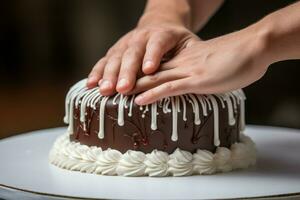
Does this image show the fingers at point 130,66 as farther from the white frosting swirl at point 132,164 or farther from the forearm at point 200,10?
the forearm at point 200,10

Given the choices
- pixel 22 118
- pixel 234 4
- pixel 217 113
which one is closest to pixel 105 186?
pixel 217 113

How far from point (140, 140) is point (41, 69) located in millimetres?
3210

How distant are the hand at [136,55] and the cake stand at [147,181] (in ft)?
0.65

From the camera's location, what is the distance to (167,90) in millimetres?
1373

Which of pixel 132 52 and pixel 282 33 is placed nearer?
pixel 282 33

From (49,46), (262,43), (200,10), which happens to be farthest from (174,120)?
(49,46)

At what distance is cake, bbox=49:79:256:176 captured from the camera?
1.43m

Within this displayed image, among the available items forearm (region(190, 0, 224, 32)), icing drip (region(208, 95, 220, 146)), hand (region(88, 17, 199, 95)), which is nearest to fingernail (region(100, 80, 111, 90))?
hand (region(88, 17, 199, 95))

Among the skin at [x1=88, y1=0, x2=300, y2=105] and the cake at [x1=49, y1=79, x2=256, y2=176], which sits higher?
the skin at [x1=88, y1=0, x2=300, y2=105]

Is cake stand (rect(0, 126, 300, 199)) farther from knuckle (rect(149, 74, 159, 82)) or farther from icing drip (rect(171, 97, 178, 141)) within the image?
knuckle (rect(149, 74, 159, 82))

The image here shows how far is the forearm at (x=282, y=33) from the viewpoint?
1.28 meters

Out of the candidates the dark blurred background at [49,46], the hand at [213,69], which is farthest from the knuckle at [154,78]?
the dark blurred background at [49,46]

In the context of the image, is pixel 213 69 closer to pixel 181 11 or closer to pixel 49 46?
pixel 181 11

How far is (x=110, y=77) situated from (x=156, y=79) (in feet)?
0.37
